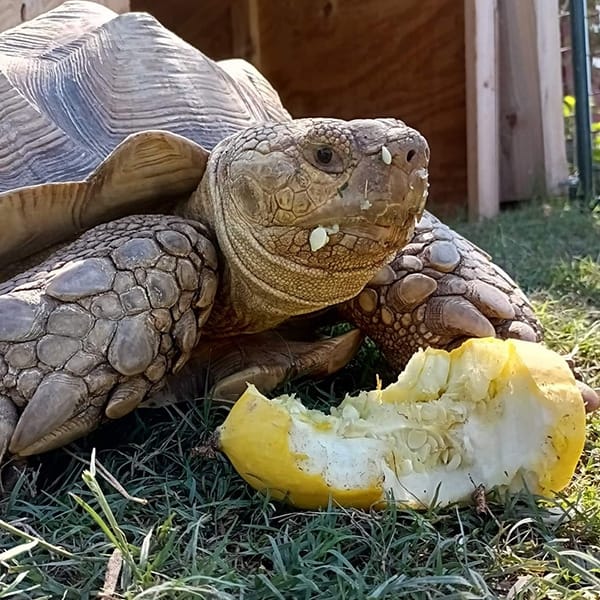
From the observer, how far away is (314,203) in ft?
4.64

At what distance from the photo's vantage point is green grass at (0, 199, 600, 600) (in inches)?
41.3

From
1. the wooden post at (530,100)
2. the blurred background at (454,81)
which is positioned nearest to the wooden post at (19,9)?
the blurred background at (454,81)

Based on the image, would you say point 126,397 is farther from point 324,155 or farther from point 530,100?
point 530,100

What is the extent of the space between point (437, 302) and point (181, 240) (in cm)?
58

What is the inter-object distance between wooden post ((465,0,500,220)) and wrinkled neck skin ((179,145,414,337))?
2.74 metres

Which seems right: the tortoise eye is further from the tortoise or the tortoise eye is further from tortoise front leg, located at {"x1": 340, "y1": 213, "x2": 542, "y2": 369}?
tortoise front leg, located at {"x1": 340, "y1": 213, "x2": 542, "y2": 369}

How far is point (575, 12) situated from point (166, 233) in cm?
379

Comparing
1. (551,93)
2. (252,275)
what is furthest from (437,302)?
(551,93)

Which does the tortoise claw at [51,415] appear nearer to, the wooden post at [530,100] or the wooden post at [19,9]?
the wooden post at [19,9]

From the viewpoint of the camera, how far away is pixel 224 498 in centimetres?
134

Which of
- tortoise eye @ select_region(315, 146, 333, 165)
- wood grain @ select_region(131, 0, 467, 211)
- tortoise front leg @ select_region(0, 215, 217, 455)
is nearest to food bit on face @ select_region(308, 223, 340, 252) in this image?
tortoise eye @ select_region(315, 146, 333, 165)

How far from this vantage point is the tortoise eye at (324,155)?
140 centimetres

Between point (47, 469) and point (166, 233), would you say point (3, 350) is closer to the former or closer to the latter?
point (47, 469)

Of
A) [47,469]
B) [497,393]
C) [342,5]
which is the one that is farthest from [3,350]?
[342,5]
